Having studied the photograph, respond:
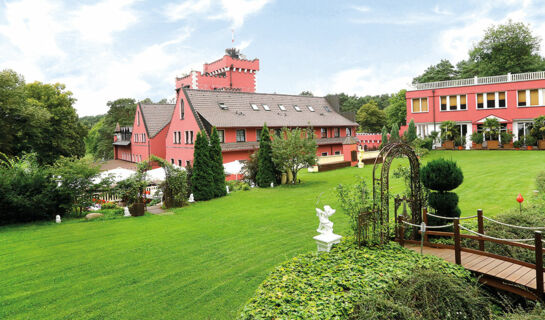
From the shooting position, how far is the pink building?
33.6m

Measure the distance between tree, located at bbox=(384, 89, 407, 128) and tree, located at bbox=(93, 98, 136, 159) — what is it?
48747 mm

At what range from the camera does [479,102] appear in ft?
120

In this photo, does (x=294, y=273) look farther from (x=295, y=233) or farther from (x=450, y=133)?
(x=450, y=133)

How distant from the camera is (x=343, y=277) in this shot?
20.1 feet

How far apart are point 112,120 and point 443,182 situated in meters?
65.3

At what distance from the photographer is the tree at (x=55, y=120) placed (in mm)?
35812

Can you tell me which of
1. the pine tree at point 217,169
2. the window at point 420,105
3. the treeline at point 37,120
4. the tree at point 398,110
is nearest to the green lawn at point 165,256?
the pine tree at point 217,169

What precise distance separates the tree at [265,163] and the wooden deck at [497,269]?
1610 cm

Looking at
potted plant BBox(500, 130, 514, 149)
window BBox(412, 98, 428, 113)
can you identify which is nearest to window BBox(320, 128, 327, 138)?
window BBox(412, 98, 428, 113)

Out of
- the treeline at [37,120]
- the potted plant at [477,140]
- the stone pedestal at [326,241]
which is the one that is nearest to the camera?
the stone pedestal at [326,241]

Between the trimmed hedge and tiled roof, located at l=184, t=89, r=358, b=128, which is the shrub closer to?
the trimmed hedge

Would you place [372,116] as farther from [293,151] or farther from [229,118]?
[293,151]

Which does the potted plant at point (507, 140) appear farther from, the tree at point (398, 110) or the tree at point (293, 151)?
the tree at point (398, 110)

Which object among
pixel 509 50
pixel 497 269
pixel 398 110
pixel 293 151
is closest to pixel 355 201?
pixel 497 269
